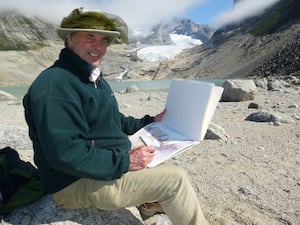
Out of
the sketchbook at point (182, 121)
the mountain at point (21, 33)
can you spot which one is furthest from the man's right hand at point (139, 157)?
the mountain at point (21, 33)

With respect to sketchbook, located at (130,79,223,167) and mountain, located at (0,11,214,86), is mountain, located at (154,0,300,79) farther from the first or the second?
sketchbook, located at (130,79,223,167)

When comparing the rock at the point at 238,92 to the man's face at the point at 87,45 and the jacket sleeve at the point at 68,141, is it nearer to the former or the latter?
the man's face at the point at 87,45

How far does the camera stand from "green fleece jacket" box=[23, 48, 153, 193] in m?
2.86

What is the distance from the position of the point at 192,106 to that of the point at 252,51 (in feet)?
368

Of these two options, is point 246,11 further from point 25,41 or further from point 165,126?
point 165,126

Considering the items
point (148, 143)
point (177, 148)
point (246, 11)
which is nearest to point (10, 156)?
point (148, 143)

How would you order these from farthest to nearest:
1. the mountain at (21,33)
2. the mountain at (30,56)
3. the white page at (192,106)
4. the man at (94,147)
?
the mountain at (21,33)
the mountain at (30,56)
the white page at (192,106)
the man at (94,147)

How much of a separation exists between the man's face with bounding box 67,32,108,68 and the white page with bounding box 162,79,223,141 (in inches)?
38.5

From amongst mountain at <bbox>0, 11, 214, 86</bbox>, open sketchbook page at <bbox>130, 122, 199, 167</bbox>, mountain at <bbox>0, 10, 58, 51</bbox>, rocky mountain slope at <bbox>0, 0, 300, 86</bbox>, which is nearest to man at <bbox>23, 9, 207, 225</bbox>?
open sketchbook page at <bbox>130, 122, 199, 167</bbox>

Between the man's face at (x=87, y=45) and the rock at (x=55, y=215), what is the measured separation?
1414mm

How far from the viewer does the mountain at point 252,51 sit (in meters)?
82.4

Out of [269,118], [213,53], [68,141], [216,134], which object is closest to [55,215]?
[68,141]

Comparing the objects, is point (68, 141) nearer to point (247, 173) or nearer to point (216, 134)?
point (247, 173)

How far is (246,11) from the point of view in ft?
599
